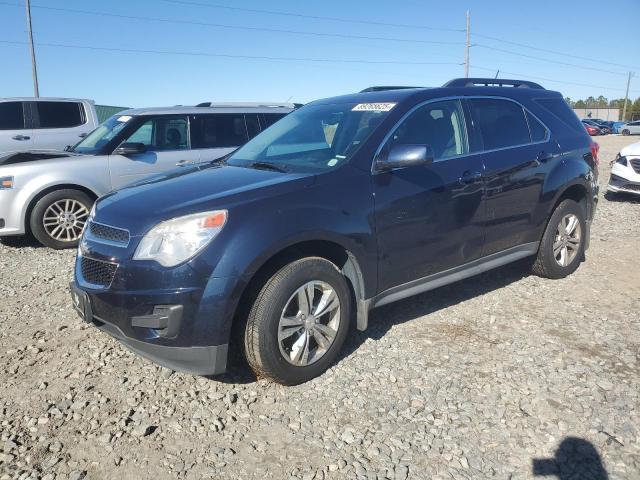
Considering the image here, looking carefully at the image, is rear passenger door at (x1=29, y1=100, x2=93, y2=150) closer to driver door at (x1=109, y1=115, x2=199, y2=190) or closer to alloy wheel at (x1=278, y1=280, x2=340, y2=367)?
driver door at (x1=109, y1=115, x2=199, y2=190)

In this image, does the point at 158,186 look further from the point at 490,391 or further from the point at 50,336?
the point at 490,391

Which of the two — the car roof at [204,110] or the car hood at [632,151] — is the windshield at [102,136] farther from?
the car hood at [632,151]

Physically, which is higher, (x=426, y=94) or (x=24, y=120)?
(x=426, y=94)

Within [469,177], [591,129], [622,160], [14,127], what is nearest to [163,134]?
[14,127]

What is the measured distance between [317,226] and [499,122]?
2227 mm

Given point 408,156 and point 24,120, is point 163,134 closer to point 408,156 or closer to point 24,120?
point 24,120

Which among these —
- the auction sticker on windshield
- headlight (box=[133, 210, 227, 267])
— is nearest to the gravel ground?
headlight (box=[133, 210, 227, 267])

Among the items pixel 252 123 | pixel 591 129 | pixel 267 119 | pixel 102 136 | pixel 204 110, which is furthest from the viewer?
pixel 591 129

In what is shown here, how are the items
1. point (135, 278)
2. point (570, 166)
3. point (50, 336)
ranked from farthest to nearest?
1. point (570, 166)
2. point (50, 336)
3. point (135, 278)

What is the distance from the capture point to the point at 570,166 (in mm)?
4867

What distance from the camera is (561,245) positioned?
506 cm

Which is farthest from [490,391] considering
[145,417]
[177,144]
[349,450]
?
[177,144]

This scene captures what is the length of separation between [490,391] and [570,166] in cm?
271

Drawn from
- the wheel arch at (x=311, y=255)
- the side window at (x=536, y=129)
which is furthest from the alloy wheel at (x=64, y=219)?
the side window at (x=536, y=129)
